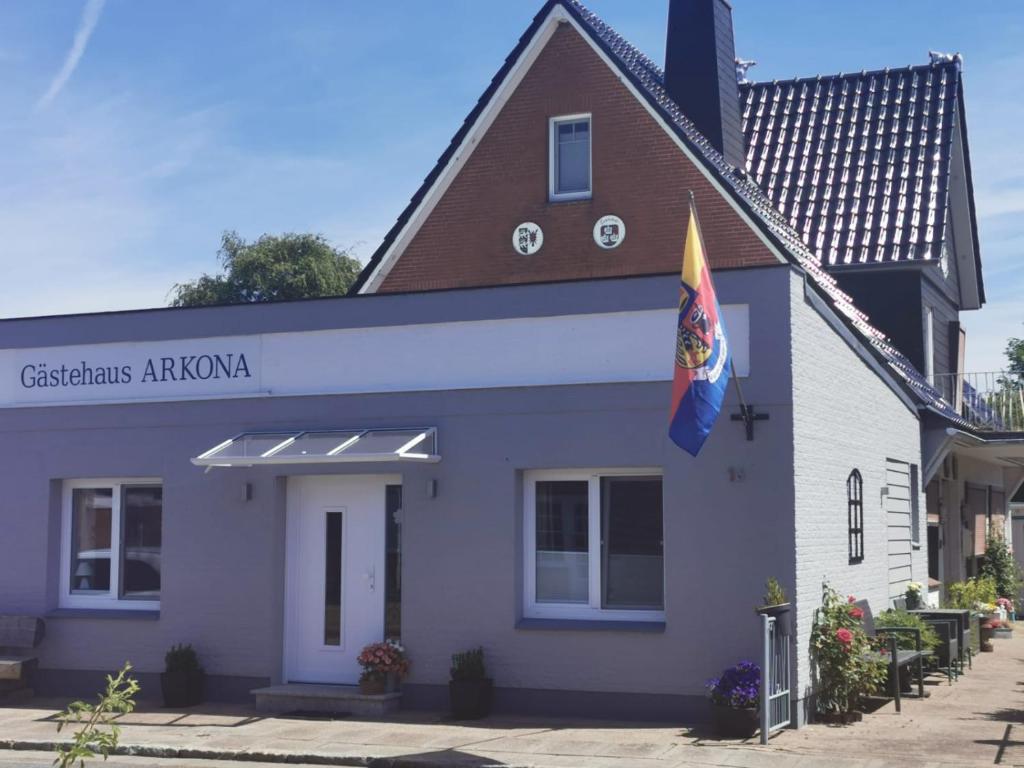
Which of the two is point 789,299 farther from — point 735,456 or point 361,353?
point 361,353

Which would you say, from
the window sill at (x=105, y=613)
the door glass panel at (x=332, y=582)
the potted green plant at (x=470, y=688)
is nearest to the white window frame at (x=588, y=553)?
the potted green plant at (x=470, y=688)

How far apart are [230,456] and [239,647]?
215 cm

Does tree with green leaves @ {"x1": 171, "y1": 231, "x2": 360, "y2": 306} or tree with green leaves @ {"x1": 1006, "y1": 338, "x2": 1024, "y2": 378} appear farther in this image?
tree with green leaves @ {"x1": 1006, "y1": 338, "x2": 1024, "y2": 378}

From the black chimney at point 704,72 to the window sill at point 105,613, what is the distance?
13.5 meters

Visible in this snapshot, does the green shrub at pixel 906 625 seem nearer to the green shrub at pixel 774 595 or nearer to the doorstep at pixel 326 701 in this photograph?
the green shrub at pixel 774 595

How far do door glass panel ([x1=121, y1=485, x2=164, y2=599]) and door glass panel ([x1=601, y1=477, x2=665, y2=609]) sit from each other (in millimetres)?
5354

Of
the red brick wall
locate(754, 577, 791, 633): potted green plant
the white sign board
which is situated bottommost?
locate(754, 577, 791, 633): potted green plant

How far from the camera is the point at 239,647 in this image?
47.0 ft

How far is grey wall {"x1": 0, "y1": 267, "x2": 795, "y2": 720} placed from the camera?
40.9 feet

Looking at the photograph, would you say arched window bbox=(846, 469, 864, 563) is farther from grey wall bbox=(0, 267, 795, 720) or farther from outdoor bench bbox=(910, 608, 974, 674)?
grey wall bbox=(0, 267, 795, 720)

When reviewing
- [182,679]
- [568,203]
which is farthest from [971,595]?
[182,679]

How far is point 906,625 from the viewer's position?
15242mm

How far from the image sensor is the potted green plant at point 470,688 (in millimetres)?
12883

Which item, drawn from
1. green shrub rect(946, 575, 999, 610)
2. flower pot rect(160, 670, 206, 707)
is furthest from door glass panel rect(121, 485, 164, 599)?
green shrub rect(946, 575, 999, 610)
